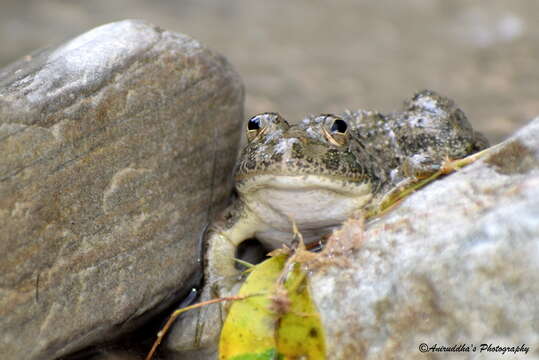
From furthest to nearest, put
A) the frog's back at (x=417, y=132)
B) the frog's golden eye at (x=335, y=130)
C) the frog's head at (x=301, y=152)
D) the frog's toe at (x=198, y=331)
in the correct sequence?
the frog's back at (x=417, y=132)
the frog's golden eye at (x=335, y=130)
the frog's toe at (x=198, y=331)
the frog's head at (x=301, y=152)

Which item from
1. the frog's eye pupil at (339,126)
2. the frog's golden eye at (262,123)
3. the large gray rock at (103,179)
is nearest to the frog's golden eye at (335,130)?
the frog's eye pupil at (339,126)

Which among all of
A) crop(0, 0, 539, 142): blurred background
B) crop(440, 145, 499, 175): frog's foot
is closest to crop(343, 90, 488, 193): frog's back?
crop(440, 145, 499, 175): frog's foot

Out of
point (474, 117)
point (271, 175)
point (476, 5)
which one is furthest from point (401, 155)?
point (476, 5)

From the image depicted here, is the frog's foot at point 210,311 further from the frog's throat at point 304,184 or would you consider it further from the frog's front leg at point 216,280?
the frog's throat at point 304,184

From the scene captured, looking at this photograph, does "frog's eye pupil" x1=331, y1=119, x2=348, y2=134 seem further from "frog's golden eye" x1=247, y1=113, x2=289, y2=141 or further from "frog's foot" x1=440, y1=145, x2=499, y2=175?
"frog's foot" x1=440, y1=145, x2=499, y2=175

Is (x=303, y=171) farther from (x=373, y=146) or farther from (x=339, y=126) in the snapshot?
(x=373, y=146)

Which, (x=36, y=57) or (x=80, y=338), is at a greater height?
(x=36, y=57)

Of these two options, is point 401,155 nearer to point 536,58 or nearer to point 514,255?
point 514,255
